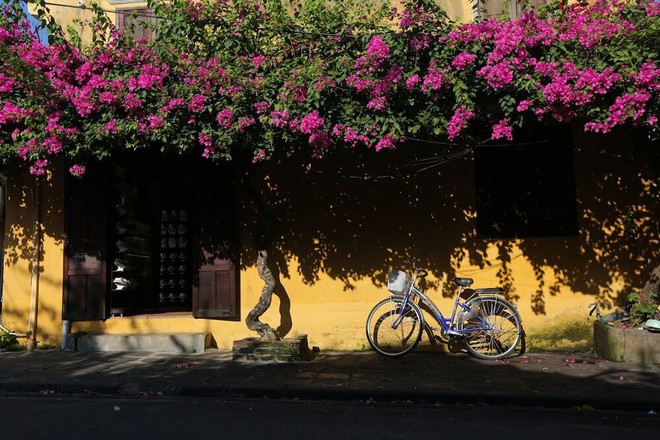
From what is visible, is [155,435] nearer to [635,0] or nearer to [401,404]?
[401,404]

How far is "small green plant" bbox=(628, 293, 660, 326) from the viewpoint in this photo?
7.26 metres

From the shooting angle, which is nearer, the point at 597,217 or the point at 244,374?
the point at 244,374

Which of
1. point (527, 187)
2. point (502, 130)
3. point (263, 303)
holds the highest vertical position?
point (502, 130)

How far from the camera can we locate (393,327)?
306 inches

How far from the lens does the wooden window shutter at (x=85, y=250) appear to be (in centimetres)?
878

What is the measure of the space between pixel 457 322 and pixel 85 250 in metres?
6.13

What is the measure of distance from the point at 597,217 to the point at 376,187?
3.41 m

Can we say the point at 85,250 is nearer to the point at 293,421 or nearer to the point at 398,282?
the point at 398,282

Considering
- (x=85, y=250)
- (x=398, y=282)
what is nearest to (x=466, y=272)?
(x=398, y=282)

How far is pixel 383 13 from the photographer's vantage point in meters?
7.25

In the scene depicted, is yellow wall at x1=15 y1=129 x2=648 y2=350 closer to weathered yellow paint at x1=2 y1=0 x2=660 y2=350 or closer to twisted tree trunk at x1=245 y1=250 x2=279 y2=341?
weathered yellow paint at x1=2 y1=0 x2=660 y2=350

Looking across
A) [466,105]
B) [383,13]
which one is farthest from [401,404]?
[383,13]

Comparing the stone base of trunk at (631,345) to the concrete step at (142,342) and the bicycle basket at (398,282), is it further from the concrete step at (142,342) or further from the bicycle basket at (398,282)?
the concrete step at (142,342)

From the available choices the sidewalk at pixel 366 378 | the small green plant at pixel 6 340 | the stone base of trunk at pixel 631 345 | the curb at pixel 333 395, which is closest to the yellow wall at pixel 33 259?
the small green plant at pixel 6 340
